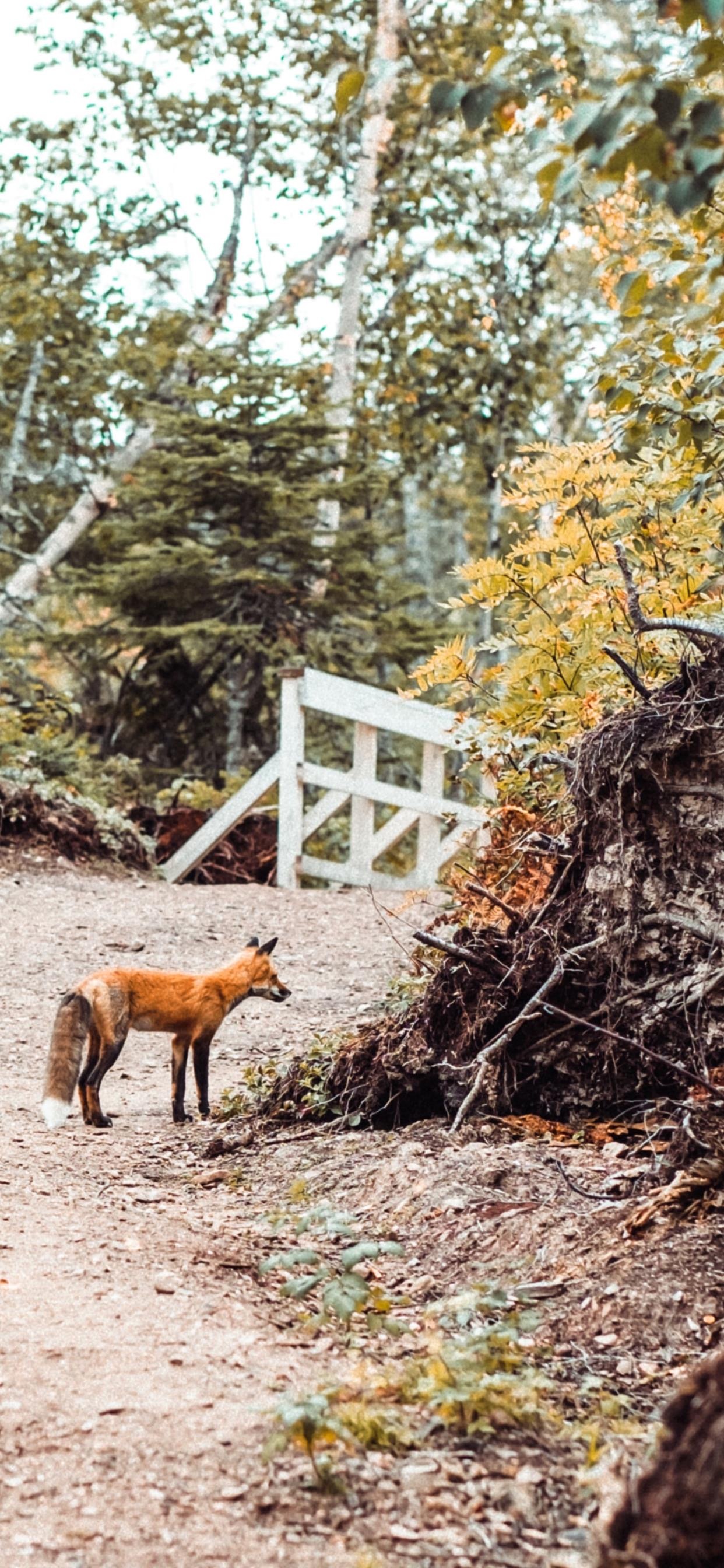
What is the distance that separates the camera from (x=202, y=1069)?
234 inches

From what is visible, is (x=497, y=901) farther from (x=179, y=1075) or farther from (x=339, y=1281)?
(x=339, y=1281)

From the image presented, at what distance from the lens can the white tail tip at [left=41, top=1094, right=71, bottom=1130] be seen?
17.7 ft

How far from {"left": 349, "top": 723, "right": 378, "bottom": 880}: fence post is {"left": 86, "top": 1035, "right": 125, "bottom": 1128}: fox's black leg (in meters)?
6.40

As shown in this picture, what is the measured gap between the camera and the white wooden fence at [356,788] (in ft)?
38.9

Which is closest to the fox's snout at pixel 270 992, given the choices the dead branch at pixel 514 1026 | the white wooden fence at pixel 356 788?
the dead branch at pixel 514 1026

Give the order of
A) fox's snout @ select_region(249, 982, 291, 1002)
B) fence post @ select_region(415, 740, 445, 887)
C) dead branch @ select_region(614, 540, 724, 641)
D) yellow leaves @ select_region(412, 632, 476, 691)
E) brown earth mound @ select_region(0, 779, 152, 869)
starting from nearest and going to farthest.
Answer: dead branch @ select_region(614, 540, 724, 641)
yellow leaves @ select_region(412, 632, 476, 691)
fox's snout @ select_region(249, 982, 291, 1002)
brown earth mound @ select_region(0, 779, 152, 869)
fence post @ select_region(415, 740, 445, 887)

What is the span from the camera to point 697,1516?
5.93ft

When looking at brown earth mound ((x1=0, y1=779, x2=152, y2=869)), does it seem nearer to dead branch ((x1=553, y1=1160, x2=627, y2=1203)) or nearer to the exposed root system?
the exposed root system

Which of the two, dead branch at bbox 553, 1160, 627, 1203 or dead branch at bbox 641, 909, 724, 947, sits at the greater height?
dead branch at bbox 641, 909, 724, 947

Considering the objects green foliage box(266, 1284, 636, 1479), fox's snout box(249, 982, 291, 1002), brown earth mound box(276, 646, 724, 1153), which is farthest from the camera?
fox's snout box(249, 982, 291, 1002)

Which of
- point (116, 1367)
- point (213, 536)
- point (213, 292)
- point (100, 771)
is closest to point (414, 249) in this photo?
point (213, 292)

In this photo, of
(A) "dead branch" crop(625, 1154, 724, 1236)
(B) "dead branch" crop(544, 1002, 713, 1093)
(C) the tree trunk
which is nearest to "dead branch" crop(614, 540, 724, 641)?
(B) "dead branch" crop(544, 1002, 713, 1093)

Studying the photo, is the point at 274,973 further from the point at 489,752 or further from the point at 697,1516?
the point at 697,1516

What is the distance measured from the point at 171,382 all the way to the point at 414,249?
5.50m
